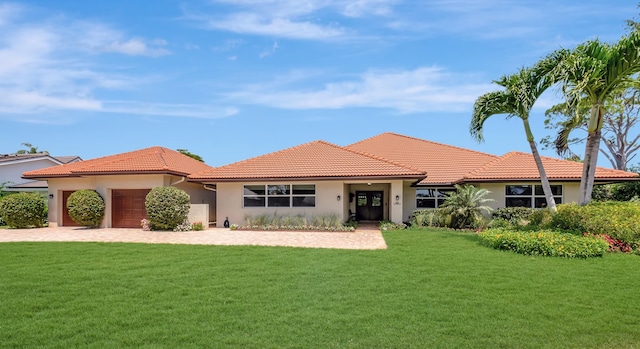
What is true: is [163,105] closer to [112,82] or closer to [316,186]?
[112,82]

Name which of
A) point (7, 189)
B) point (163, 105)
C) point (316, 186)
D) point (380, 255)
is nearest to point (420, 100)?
point (316, 186)

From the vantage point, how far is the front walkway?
14.4 m

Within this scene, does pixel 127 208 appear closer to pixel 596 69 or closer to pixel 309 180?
pixel 309 180

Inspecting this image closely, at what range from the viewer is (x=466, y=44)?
572 inches

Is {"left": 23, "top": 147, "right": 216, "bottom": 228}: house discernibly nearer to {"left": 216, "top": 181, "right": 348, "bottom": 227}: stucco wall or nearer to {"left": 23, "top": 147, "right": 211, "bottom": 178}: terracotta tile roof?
{"left": 23, "top": 147, "right": 211, "bottom": 178}: terracotta tile roof

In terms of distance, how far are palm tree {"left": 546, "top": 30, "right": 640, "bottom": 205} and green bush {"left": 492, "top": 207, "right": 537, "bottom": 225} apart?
5.73 metres

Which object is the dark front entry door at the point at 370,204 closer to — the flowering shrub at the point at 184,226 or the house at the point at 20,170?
the flowering shrub at the point at 184,226

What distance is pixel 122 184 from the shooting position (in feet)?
69.3

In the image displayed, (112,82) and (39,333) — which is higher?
(112,82)

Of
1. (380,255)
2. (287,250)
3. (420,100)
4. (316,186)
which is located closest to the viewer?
(380,255)

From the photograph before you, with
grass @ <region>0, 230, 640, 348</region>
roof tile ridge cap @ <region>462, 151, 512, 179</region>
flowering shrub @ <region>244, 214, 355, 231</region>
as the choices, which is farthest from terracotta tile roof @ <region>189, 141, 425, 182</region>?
grass @ <region>0, 230, 640, 348</region>

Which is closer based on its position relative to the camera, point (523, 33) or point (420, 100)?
point (523, 33)

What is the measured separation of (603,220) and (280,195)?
1337 cm

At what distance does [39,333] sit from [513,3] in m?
14.6
